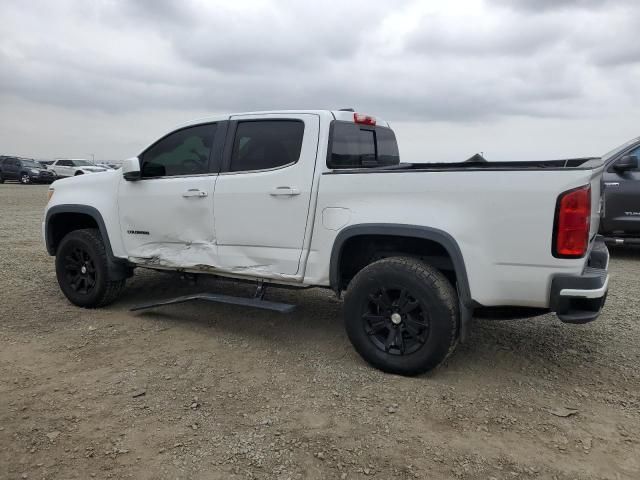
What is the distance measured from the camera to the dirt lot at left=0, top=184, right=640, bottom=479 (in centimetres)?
268

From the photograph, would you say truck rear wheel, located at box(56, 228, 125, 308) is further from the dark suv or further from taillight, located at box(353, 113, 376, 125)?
the dark suv

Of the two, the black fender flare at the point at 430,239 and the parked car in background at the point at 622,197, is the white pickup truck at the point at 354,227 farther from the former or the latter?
the parked car in background at the point at 622,197

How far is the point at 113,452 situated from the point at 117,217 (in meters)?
2.74

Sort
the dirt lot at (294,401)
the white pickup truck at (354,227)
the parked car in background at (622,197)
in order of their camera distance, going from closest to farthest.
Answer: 1. the dirt lot at (294,401)
2. the white pickup truck at (354,227)
3. the parked car in background at (622,197)

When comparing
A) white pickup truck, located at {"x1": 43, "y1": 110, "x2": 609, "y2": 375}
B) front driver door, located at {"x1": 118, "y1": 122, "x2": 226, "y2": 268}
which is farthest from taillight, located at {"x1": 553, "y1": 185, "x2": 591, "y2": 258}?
front driver door, located at {"x1": 118, "y1": 122, "x2": 226, "y2": 268}

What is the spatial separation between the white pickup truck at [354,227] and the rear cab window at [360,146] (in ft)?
0.05

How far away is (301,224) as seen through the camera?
3.96 m

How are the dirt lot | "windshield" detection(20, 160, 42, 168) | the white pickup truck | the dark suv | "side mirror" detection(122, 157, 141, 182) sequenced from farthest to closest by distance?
"windshield" detection(20, 160, 42, 168)
the dark suv
"side mirror" detection(122, 157, 141, 182)
the white pickup truck
the dirt lot

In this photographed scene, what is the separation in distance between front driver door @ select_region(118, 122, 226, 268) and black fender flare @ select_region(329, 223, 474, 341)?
1216mm

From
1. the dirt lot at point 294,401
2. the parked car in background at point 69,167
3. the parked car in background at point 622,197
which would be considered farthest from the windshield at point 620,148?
the parked car in background at point 69,167

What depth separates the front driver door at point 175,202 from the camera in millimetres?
4492

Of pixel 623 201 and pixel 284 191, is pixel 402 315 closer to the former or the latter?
pixel 284 191

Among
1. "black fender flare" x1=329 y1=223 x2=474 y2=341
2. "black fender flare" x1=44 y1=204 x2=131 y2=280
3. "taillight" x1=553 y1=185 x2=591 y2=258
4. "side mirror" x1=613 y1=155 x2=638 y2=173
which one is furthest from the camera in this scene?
"side mirror" x1=613 y1=155 x2=638 y2=173

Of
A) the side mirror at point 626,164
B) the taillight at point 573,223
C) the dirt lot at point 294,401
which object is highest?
the side mirror at point 626,164
